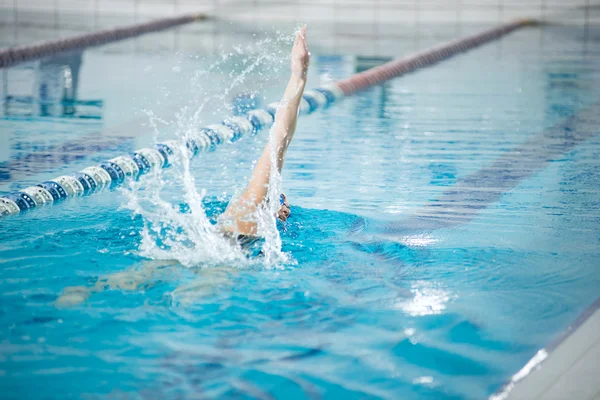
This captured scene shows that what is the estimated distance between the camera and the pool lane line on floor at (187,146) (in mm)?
4105

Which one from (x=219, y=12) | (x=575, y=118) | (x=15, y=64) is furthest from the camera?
(x=219, y=12)

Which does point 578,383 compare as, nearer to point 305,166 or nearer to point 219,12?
point 305,166

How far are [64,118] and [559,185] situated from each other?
11.1 feet

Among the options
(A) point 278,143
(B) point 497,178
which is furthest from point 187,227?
(B) point 497,178

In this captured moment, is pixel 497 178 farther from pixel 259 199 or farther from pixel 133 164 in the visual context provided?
pixel 133 164

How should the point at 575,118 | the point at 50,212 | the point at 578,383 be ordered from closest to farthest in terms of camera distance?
the point at 578,383 → the point at 50,212 → the point at 575,118

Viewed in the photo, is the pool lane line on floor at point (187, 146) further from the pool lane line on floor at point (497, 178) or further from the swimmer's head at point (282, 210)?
the pool lane line on floor at point (497, 178)

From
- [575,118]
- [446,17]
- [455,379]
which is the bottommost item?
[455,379]

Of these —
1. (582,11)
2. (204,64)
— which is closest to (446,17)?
(582,11)

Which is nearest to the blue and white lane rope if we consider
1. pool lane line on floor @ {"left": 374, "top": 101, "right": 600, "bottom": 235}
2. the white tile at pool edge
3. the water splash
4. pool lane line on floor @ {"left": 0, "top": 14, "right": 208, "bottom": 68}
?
the water splash

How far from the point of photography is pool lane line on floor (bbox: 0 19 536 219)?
4.11m

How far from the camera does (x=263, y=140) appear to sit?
19.0 feet

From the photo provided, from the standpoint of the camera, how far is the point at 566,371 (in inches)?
90.0

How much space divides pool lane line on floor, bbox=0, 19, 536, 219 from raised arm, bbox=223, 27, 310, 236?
0.44 meters
